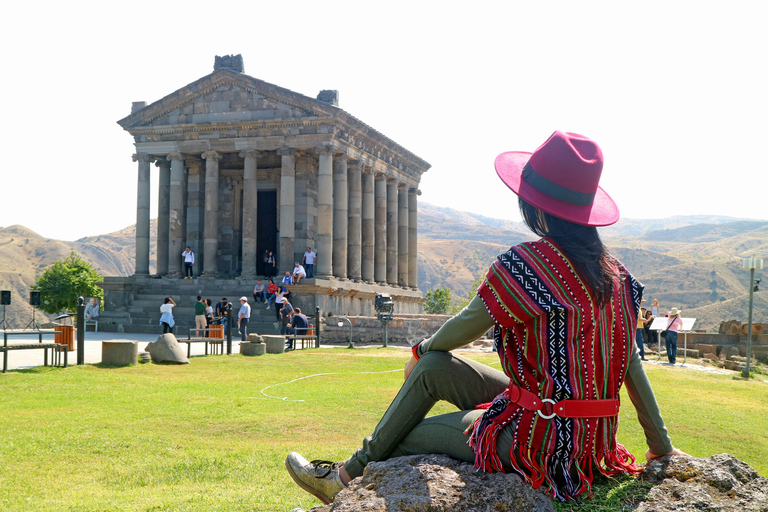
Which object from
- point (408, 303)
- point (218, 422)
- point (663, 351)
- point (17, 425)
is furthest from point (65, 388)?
point (408, 303)

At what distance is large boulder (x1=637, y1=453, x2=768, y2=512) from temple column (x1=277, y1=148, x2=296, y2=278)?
37.4 m

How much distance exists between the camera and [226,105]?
41.6m

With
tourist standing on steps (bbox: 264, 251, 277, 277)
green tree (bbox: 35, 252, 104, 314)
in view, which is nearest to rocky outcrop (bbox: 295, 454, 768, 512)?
tourist standing on steps (bbox: 264, 251, 277, 277)

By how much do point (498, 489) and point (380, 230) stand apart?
47.2 meters

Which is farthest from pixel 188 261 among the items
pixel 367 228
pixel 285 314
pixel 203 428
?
pixel 203 428

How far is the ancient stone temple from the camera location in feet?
132

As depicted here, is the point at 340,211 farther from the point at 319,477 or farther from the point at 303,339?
the point at 319,477

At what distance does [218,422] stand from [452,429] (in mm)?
6115

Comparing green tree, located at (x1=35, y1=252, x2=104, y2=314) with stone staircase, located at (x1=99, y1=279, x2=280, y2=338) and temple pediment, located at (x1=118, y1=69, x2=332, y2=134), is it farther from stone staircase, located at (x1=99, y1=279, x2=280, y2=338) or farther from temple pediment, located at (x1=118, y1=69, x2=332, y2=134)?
stone staircase, located at (x1=99, y1=279, x2=280, y2=338)

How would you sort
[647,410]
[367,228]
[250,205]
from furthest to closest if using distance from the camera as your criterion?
[367,228] < [250,205] < [647,410]

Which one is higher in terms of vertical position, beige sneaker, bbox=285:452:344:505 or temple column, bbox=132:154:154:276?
temple column, bbox=132:154:154:276

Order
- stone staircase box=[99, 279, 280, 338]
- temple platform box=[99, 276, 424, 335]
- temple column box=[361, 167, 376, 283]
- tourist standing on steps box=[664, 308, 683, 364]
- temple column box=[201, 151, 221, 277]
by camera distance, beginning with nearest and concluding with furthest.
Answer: tourist standing on steps box=[664, 308, 683, 364], stone staircase box=[99, 279, 280, 338], temple platform box=[99, 276, 424, 335], temple column box=[201, 151, 221, 277], temple column box=[361, 167, 376, 283]

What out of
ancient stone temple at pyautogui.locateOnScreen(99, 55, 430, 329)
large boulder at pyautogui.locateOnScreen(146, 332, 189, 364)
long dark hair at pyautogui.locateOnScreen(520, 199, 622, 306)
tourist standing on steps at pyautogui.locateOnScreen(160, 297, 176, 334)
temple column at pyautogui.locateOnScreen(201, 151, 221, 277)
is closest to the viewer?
long dark hair at pyautogui.locateOnScreen(520, 199, 622, 306)

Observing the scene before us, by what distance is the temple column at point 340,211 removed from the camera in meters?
42.3
